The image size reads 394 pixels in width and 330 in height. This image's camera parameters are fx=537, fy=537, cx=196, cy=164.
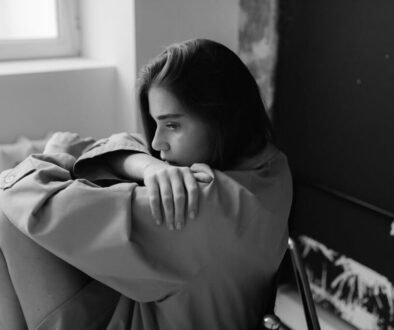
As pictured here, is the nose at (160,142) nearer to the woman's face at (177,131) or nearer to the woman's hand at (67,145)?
the woman's face at (177,131)

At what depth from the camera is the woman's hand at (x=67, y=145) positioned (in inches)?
40.3

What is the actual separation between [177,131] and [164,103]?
5 centimetres

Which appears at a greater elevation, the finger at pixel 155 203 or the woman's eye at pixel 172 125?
the woman's eye at pixel 172 125

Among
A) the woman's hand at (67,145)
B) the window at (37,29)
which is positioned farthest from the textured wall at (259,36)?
the woman's hand at (67,145)

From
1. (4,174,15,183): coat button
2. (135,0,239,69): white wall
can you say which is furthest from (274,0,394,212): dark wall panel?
(4,174,15,183): coat button

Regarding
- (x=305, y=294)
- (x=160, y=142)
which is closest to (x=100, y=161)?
(x=160, y=142)

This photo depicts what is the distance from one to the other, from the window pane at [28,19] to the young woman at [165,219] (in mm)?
934

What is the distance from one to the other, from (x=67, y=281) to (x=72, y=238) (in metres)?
0.11

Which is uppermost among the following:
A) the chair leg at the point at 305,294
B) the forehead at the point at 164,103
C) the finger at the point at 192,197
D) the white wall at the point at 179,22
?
the white wall at the point at 179,22

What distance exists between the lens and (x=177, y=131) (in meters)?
0.88

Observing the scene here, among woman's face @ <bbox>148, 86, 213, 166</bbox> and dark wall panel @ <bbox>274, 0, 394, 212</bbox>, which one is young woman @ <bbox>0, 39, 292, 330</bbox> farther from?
dark wall panel @ <bbox>274, 0, 394, 212</bbox>

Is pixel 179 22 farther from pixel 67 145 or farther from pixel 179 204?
pixel 179 204

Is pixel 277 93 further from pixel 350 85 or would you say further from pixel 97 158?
pixel 97 158

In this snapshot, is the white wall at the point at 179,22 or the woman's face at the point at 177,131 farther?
the white wall at the point at 179,22
